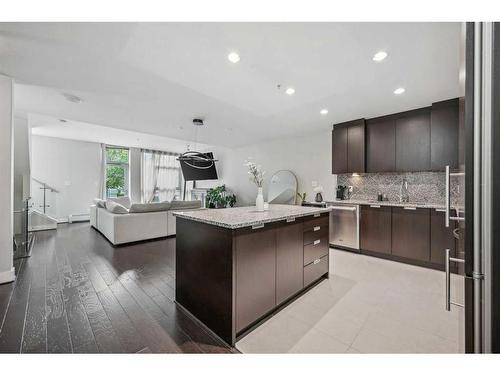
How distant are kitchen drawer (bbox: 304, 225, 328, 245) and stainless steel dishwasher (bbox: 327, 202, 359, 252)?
1.41 meters

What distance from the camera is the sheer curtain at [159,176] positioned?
834 centimetres

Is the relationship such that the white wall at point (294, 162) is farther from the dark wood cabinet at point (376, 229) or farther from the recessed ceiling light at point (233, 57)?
the recessed ceiling light at point (233, 57)

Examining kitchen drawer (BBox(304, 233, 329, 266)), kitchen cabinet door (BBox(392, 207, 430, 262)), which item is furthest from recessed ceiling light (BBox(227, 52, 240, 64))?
kitchen cabinet door (BBox(392, 207, 430, 262))

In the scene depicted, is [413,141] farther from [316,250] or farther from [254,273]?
[254,273]

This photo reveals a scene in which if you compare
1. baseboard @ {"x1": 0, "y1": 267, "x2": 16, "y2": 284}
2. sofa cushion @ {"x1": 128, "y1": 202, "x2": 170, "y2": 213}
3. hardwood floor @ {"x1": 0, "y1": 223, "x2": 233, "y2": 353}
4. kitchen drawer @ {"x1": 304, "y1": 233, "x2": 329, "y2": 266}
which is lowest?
hardwood floor @ {"x1": 0, "y1": 223, "x2": 233, "y2": 353}

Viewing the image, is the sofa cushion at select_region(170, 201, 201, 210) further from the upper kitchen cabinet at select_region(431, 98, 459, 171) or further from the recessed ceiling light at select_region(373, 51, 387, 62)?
the upper kitchen cabinet at select_region(431, 98, 459, 171)

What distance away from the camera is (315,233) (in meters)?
2.53

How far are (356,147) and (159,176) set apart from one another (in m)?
7.47

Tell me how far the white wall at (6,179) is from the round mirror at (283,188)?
4.83 m

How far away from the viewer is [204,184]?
28.7 ft

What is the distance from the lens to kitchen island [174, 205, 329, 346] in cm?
162
